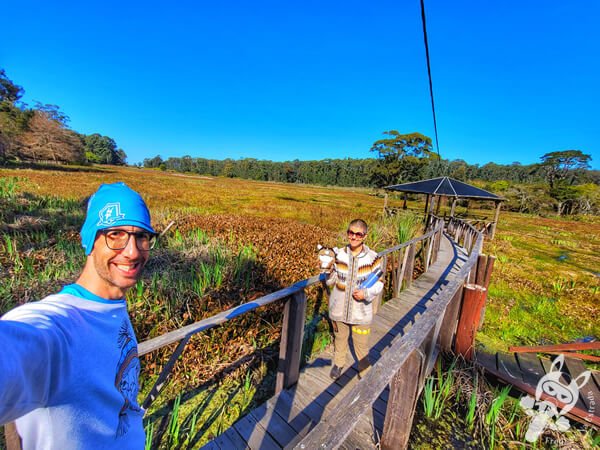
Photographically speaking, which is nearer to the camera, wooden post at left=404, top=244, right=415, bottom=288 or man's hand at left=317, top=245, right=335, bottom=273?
man's hand at left=317, top=245, right=335, bottom=273

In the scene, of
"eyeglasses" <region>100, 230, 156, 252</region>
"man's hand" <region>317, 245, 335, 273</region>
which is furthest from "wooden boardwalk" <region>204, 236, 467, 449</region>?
"eyeglasses" <region>100, 230, 156, 252</region>

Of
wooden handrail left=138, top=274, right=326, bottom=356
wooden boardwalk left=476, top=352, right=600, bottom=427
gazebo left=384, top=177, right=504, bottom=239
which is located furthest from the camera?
gazebo left=384, top=177, right=504, bottom=239

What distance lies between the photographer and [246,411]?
103 inches

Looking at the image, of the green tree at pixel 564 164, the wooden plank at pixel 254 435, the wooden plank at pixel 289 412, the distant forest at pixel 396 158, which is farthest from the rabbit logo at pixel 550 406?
the green tree at pixel 564 164

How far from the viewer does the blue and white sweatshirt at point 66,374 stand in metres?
0.57

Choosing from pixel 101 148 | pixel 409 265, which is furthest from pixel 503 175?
pixel 101 148

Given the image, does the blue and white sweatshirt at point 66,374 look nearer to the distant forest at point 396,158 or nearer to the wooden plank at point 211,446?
the wooden plank at point 211,446

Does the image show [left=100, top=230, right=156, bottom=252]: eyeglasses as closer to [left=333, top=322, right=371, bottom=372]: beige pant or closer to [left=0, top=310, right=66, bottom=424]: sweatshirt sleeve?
[left=0, top=310, right=66, bottom=424]: sweatshirt sleeve

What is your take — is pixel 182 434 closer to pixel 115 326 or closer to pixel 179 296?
pixel 179 296

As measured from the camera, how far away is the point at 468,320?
298cm

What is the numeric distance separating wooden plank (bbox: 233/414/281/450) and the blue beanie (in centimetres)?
204

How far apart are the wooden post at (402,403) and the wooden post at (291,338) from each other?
977 millimetres

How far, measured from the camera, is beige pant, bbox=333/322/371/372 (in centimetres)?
268

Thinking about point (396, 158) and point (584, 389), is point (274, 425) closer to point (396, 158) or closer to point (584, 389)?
point (584, 389)
